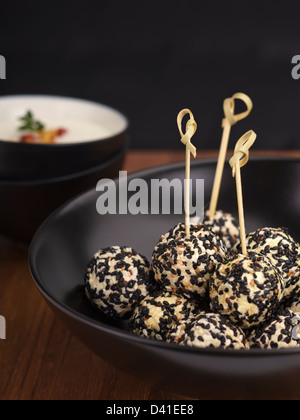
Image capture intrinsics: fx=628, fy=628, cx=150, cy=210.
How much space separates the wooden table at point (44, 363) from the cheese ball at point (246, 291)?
0.60ft

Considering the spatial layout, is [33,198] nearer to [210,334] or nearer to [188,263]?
[188,263]

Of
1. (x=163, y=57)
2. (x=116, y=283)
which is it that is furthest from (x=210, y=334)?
(x=163, y=57)

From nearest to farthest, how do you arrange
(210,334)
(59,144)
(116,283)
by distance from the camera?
1. (210,334)
2. (116,283)
3. (59,144)

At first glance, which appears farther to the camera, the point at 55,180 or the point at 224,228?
the point at 55,180

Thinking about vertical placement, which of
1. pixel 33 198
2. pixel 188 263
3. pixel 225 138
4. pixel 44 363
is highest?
pixel 225 138

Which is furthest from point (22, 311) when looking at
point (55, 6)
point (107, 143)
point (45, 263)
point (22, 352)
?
point (55, 6)

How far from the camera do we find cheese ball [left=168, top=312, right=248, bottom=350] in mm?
906

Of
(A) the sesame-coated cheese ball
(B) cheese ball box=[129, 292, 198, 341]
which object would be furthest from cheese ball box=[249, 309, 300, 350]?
(A) the sesame-coated cheese ball

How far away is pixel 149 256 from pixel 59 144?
1.03ft

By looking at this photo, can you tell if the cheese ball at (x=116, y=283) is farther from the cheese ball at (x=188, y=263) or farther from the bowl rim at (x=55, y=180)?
the bowl rim at (x=55, y=180)

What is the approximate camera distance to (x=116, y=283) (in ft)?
3.39

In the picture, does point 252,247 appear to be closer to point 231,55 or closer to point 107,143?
point 107,143

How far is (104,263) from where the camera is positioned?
1.04m

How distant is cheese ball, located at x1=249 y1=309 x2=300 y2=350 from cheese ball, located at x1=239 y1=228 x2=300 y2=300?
0.30 ft
